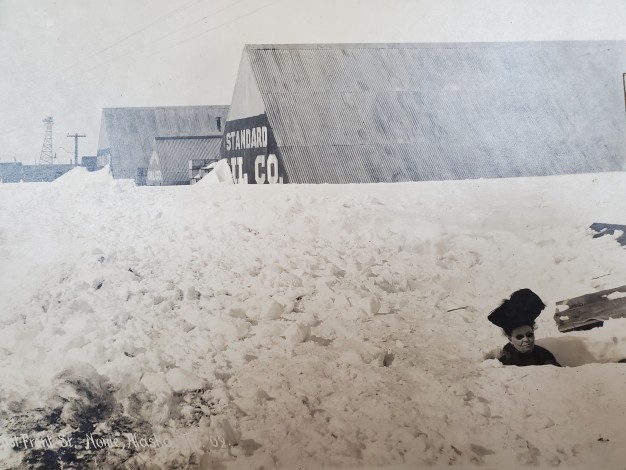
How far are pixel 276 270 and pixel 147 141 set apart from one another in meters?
1.16

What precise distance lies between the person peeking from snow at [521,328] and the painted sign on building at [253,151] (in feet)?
5.42

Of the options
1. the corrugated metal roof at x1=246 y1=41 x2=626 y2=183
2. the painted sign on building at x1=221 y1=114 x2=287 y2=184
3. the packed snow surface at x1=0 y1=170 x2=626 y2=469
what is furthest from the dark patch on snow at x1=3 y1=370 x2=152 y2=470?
the corrugated metal roof at x1=246 y1=41 x2=626 y2=183

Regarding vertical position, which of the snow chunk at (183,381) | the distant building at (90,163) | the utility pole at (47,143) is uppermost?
the utility pole at (47,143)

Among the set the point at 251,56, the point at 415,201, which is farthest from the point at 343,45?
the point at 415,201

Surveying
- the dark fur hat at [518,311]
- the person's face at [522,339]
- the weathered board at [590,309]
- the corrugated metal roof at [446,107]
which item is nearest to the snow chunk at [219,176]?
the corrugated metal roof at [446,107]

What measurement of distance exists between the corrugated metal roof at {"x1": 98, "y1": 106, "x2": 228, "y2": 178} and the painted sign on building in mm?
220

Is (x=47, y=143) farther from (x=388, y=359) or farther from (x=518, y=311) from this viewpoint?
(x=518, y=311)

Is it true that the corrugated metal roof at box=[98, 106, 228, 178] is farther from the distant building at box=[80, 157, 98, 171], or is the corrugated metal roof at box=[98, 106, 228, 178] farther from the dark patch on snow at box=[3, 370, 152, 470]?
the dark patch on snow at box=[3, 370, 152, 470]

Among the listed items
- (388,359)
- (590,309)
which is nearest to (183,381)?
(388,359)

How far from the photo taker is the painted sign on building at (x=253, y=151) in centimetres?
354

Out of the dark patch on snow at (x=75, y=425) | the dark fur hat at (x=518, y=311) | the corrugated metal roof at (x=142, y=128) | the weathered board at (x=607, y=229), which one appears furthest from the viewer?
the corrugated metal roof at (x=142, y=128)

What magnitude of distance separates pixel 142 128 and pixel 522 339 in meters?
2.29

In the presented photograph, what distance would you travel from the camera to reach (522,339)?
268 cm

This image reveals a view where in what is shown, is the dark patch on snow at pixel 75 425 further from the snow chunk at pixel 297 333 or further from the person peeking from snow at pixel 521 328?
the person peeking from snow at pixel 521 328
